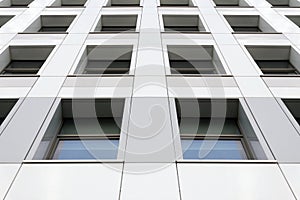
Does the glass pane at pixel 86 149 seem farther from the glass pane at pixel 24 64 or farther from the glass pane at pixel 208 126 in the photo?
the glass pane at pixel 24 64

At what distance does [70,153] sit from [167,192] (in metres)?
2.94

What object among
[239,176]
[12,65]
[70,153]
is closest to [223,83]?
[239,176]

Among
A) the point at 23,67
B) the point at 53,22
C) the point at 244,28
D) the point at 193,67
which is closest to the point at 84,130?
the point at 23,67

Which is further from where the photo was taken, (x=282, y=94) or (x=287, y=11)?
(x=287, y=11)

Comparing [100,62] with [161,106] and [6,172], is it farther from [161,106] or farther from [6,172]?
[6,172]

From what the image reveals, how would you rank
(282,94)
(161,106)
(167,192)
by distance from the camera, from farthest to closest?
(282,94)
(161,106)
(167,192)

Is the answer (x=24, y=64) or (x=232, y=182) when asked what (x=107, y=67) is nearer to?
(x=24, y=64)

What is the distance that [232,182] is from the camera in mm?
6738

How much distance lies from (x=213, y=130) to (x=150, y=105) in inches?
66.3

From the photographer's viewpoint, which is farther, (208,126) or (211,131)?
(208,126)

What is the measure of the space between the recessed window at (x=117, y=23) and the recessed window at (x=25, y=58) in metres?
3.34

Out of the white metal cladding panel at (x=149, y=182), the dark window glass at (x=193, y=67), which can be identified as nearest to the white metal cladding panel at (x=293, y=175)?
the white metal cladding panel at (x=149, y=182)

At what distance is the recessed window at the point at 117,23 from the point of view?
1560 centimetres

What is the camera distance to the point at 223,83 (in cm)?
1016
